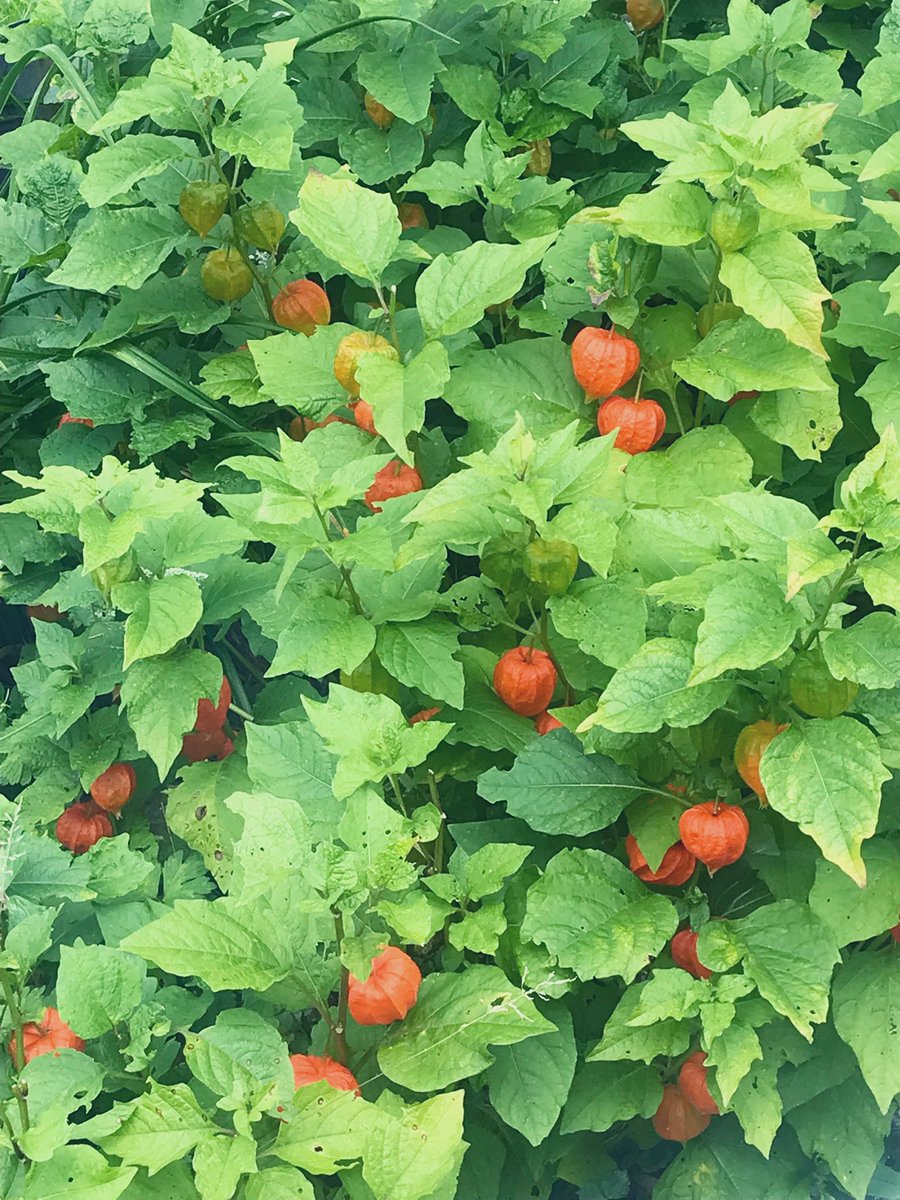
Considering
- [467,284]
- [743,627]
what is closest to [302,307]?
[467,284]

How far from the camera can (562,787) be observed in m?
1.65

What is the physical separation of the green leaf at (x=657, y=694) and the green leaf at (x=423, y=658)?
0.23 metres

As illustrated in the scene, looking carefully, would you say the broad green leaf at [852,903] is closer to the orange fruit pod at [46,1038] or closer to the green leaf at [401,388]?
the green leaf at [401,388]

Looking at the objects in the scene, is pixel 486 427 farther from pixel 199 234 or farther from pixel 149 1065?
pixel 149 1065

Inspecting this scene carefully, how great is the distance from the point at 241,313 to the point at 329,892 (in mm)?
1192

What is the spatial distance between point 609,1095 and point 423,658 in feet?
2.07

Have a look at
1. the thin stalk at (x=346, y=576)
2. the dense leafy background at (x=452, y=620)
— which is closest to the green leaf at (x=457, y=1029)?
the dense leafy background at (x=452, y=620)

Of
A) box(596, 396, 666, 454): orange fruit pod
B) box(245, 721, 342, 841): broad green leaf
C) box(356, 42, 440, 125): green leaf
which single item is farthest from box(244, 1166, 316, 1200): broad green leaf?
box(356, 42, 440, 125): green leaf

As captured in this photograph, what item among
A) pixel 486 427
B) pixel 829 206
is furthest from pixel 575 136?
pixel 486 427

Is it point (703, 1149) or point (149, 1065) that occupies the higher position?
point (149, 1065)

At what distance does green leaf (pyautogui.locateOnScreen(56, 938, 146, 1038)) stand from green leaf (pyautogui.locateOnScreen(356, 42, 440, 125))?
138 cm

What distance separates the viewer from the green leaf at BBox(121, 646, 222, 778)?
175 cm

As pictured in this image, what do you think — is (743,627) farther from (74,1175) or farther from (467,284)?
(74,1175)

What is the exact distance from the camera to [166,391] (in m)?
2.21
